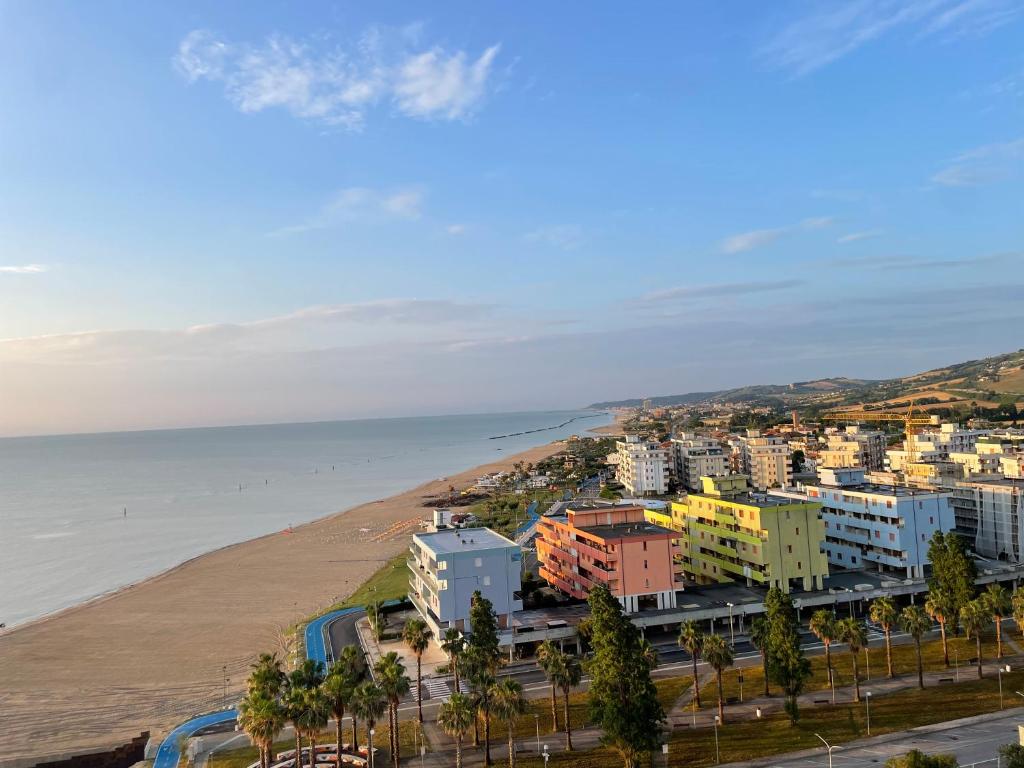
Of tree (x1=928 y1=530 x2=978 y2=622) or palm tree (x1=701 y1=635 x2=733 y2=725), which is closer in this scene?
palm tree (x1=701 y1=635 x2=733 y2=725)

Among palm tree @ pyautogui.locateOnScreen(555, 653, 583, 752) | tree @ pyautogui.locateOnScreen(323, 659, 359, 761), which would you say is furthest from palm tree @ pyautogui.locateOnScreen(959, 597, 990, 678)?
tree @ pyautogui.locateOnScreen(323, 659, 359, 761)

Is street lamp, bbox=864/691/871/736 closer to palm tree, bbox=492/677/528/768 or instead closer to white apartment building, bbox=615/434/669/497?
palm tree, bbox=492/677/528/768

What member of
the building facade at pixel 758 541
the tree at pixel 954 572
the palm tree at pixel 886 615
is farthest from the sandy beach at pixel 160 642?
the tree at pixel 954 572

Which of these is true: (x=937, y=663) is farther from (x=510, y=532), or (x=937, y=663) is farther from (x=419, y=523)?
(x=419, y=523)

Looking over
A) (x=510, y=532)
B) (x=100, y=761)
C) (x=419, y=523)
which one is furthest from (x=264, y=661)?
(x=419, y=523)

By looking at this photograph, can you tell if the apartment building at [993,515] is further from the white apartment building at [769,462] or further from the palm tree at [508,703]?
the palm tree at [508,703]

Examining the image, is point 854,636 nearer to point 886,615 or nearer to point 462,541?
point 886,615
